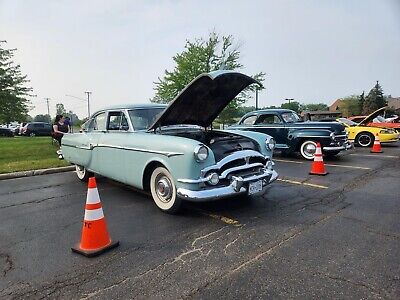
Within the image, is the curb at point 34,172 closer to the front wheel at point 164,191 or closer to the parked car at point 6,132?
the front wheel at point 164,191

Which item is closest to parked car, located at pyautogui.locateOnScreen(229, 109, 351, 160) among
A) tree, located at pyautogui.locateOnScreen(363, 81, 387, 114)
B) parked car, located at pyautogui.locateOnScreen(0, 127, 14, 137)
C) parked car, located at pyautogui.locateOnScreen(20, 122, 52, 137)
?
parked car, located at pyautogui.locateOnScreen(20, 122, 52, 137)

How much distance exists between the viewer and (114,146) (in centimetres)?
547

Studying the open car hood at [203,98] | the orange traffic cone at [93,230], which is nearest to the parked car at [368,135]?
the open car hood at [203,98]

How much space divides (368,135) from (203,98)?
38.9ft

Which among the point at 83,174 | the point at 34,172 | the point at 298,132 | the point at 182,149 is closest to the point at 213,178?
the point at 182,149

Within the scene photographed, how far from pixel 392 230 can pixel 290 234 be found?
1262 millimetres

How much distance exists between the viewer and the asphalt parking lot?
2.63 meters

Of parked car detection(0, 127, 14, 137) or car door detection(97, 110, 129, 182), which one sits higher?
car door detection(97, 110, 129, 182)

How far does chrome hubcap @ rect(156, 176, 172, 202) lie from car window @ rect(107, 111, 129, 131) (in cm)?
135

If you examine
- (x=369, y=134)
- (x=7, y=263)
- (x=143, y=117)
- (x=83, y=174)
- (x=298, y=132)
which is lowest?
(x=7, y=263)

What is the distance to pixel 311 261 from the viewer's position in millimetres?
3033

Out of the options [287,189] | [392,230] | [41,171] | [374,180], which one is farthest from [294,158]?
[41,171]

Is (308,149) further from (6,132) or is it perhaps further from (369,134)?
(6,132)

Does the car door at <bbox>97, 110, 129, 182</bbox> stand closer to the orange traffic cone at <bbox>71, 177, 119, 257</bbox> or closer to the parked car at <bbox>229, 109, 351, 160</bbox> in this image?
the orange traffic cone at <bbox>71, 177, 119, 257</bbox>
